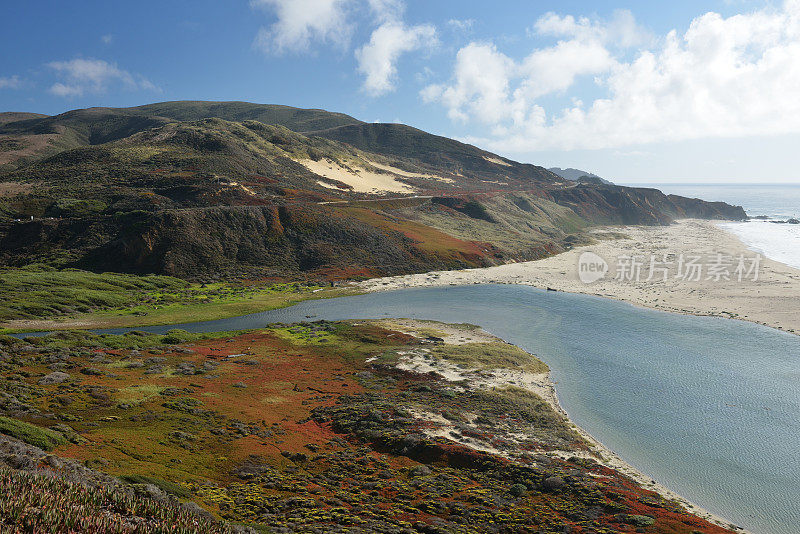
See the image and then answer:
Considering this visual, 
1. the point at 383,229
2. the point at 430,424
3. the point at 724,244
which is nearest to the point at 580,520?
the point at 430,424

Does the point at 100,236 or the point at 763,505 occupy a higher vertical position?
the point at 100,236

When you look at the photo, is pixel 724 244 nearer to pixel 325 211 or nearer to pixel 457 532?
pixel 325 211

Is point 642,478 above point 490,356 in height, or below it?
below

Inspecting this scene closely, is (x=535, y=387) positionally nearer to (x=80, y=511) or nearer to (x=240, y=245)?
(x=80, y=511)

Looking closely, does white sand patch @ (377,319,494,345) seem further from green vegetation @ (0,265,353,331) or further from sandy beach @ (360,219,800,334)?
sandy beach @ (360,219,800,334)

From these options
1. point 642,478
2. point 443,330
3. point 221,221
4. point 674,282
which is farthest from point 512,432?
point 221,221

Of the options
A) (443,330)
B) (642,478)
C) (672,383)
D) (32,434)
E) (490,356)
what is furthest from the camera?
(443,330)
